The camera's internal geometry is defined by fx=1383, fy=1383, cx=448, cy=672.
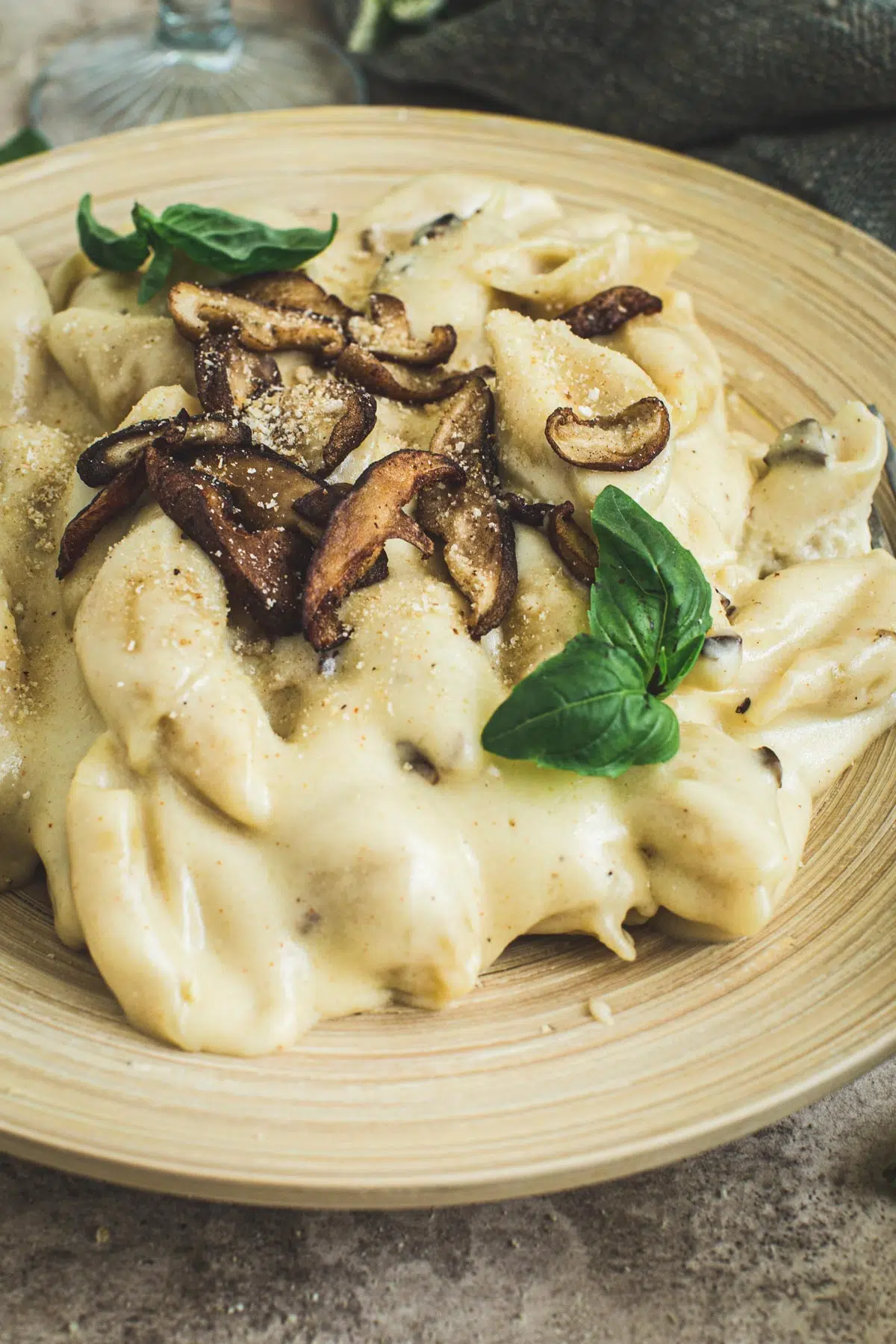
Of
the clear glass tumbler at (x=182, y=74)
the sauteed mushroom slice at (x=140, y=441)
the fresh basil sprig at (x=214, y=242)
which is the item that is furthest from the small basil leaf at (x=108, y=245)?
the clear glass tumbler at (x=182, y=74)

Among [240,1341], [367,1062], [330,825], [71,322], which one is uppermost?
[71,322]

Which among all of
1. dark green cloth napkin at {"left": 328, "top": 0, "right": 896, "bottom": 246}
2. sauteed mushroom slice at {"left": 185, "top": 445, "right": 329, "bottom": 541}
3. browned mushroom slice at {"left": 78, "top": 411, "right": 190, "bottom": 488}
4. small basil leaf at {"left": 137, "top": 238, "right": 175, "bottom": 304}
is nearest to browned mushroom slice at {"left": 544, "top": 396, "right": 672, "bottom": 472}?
sauteed mushroom slice at {"left": 185, "top": 445, "right": 329, "bottom": 541}

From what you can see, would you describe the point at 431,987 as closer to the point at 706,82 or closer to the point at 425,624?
the point at 425,624

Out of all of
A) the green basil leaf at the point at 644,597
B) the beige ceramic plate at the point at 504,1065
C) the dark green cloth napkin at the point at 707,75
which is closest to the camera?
the beige ceramic plate at the point at 504,1065

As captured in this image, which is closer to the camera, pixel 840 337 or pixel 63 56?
pixel 840 337

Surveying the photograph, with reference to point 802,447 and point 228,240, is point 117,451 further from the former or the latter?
point 802,447

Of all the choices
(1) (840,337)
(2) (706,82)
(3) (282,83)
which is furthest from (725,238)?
(3) (282,83)

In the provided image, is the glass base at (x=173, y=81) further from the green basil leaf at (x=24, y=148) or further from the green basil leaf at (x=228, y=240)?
the green basil leaf at (x=228, y=240)
